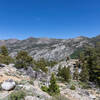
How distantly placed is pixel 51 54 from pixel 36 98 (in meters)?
191

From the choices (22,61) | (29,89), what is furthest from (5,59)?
(29,89)

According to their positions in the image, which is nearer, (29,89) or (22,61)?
(29,89)

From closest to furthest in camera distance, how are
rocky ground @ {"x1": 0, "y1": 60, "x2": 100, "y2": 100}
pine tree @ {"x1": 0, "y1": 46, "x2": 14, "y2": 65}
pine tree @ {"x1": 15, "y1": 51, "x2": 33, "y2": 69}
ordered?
rocky ground @ {"x1": 0, "y1": 60, "x2": 100, "y2": 100} < pine tree @ {"x1": 15, "y1": 51, "x2": 33, "y2": 69} < pine tree @ {"x1": 0, "y1": 46, "x2": 14, "y2": 65}

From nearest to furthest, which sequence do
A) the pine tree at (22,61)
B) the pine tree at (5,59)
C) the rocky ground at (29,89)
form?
the rocky ground at (29,89) < the pine tree at (22,61) < the pine tree at (5,59)

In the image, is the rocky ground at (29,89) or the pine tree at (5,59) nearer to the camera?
the rocky ground at (29,89)

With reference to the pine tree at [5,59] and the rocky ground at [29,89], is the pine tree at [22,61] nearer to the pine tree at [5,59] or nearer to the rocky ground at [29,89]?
the pine tree at [5,59]

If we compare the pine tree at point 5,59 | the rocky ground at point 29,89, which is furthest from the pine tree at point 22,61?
the rocky ground at point 29,89

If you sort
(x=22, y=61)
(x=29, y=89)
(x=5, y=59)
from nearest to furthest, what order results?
(x=29, y=89) → (x=22, y=61) → (x=5, y=59)

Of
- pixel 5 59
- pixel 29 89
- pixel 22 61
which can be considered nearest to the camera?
pixel 29 89

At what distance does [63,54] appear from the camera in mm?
193500

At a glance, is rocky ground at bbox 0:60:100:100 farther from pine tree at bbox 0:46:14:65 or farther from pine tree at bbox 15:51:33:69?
pine tree at bbox 0:46:14:65

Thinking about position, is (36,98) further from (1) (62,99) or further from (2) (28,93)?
(1) (62,99)

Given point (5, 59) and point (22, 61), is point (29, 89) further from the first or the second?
point (5, 59)

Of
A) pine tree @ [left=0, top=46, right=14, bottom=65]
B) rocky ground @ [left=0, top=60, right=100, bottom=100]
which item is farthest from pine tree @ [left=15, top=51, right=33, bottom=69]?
rocky ground @ [left=0, top=60, right=100, bottom=100]
